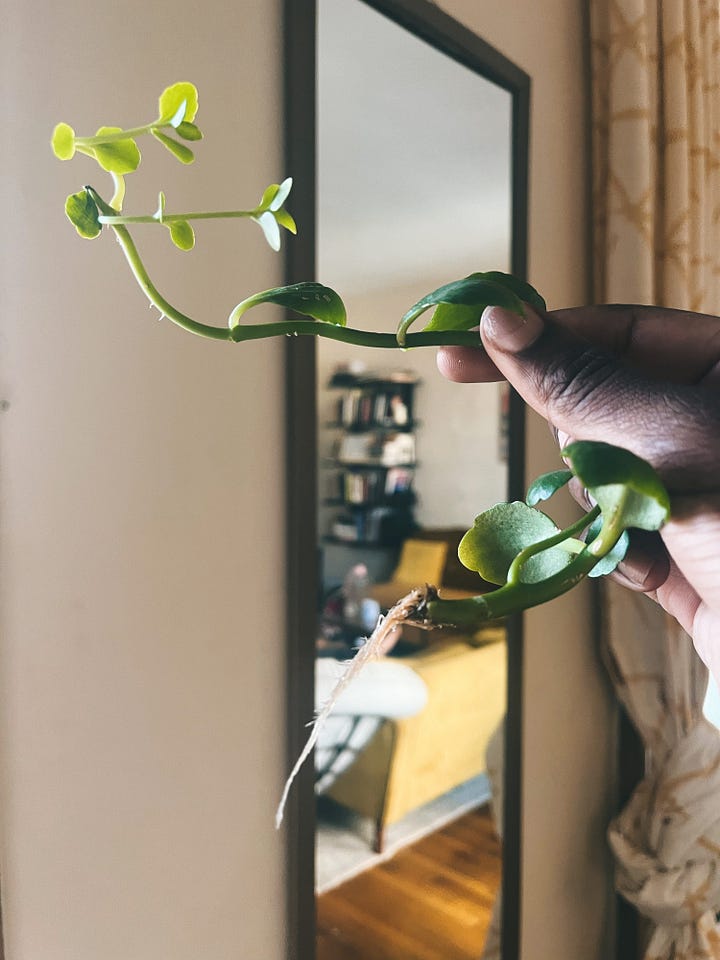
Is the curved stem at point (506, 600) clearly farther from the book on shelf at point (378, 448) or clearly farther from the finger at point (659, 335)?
the book on shelf at point (378, 448)

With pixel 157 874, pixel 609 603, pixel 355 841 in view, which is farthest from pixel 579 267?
pixel 157 874

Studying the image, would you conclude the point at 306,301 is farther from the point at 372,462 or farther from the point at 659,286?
the point at 659,286

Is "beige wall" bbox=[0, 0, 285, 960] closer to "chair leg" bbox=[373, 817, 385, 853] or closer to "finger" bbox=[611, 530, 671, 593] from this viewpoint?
"chair leg" bbox=[373, 817, 385, 853]

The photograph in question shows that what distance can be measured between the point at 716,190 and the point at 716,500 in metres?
1.56

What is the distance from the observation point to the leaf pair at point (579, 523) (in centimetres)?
22

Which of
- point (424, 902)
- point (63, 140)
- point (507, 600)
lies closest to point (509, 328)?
point (507, 600)

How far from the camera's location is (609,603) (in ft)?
4.67

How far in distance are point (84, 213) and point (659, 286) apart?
1286mm

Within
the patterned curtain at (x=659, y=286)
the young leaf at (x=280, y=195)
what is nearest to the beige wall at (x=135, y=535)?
the young leaf at (x=280, y=195)

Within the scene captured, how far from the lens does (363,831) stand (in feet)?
3.51

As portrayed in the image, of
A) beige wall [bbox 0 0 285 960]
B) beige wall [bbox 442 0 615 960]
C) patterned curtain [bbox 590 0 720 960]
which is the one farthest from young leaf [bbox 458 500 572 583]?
patterned curtain [bbox 590 0 720 960]

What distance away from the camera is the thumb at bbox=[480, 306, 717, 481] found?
272mm

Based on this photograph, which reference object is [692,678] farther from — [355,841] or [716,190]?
[716,190]

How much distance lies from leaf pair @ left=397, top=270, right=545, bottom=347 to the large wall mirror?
20.6 inches
